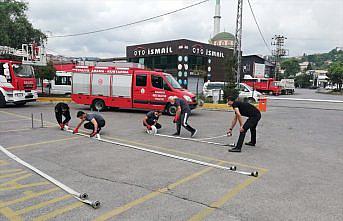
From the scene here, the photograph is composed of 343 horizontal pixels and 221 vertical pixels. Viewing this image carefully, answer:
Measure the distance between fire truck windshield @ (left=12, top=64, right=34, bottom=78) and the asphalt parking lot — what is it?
8.67 meters

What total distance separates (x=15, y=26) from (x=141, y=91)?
15.2m

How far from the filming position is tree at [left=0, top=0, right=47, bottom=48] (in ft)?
73.0

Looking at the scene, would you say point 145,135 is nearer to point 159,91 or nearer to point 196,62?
point 159,91

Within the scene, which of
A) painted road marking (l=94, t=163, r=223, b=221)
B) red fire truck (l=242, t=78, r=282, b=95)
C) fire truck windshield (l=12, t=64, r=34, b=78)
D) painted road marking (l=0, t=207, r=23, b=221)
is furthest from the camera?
red fire truck (l=242, t=78, r=282, b=95)

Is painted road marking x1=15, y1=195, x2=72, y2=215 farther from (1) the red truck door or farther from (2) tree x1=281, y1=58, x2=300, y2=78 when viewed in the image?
(2) tree x1=281, y1=58, x2=300, y2=78

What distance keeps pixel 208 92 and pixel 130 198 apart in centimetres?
2029

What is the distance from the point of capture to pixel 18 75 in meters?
16.3

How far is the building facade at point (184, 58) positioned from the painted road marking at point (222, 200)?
3102 centimetres

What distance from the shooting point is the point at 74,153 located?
22.7 feet

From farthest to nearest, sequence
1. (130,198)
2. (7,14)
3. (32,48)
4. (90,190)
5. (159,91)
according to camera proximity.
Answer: (7,14) → (32,48) → (159,91) → (90,190) → (130,198)

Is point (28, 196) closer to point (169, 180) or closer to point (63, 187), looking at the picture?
point (63, 187)

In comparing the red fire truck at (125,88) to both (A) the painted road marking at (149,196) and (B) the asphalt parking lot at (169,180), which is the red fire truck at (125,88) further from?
(A) the painted road marking at (149,196)

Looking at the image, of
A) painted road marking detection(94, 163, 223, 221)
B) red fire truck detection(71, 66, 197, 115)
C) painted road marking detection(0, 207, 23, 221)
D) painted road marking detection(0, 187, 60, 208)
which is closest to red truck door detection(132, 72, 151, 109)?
red fire truck detection(71, 66, 197, 115)

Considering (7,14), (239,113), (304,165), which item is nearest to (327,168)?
(304,165)
